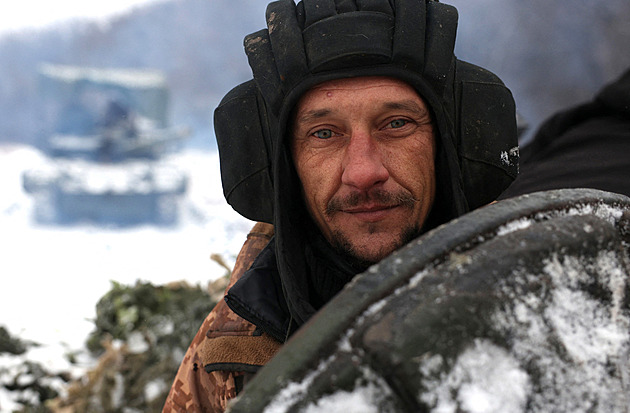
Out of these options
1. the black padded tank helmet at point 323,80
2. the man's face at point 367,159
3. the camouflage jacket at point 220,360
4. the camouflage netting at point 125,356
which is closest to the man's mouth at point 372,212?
the man's face at point 367,159

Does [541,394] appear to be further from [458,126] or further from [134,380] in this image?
[134,380]

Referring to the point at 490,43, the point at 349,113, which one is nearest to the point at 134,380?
the point at 349,113

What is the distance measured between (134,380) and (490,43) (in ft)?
24.9

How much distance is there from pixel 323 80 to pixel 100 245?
986cm

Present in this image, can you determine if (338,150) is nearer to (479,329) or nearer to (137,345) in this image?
(479,329)

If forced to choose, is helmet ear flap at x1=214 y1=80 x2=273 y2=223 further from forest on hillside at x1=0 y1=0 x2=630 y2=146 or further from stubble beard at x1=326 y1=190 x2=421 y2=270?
forest on hillside at x1=0 y1=0 x2=630 y2=146

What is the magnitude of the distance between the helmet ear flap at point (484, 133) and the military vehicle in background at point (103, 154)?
9.38m

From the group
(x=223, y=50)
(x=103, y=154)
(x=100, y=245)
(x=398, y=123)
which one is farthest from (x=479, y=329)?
(x=223, y=50)

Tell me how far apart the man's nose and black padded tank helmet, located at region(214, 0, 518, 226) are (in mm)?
172

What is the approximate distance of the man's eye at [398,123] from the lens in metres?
1.56

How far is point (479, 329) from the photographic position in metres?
0.68

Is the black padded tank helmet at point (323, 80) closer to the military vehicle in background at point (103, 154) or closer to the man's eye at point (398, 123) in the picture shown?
the man's eye at point (398, 123)

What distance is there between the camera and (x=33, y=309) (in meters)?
6.82

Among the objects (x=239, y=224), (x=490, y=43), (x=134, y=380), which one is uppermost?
(x=490, y=43)
